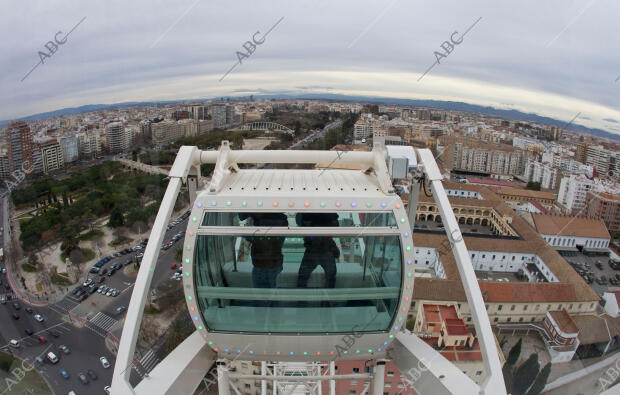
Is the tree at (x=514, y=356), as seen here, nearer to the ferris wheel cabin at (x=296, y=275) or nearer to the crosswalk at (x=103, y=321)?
the ferris wheel cabin at (x=296, y=275)

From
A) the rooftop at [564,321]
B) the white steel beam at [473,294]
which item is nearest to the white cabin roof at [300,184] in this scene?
the white steel beam at [473,294]

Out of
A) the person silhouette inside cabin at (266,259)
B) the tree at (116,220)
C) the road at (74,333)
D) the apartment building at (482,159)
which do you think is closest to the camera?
the person silhouette inside cabin at (266,259)

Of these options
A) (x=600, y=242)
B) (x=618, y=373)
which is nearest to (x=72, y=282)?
(x=618, y=373)

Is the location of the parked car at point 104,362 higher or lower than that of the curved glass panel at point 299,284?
lower

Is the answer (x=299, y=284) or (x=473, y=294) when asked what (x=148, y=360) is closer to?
(x=299, y=284)

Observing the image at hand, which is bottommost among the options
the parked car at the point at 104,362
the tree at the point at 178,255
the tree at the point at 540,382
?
the parked car at the point at 104,362

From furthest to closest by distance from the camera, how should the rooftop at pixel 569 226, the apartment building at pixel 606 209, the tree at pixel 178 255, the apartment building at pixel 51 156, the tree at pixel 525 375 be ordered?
the apartment building at pixel 51 156, the apartment building at pixel 606 209, the rooftop at pixel 569 226, the tree at pixel 178 255, the tree at pixel 525 375
